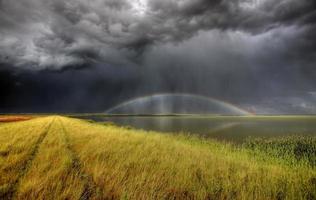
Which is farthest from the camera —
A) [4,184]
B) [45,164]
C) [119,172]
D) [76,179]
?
[45,164]

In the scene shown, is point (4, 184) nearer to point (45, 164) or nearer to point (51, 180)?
point (51, 180)

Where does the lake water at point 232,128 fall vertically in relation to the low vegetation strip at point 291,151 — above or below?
below

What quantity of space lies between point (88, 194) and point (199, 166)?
421 cm

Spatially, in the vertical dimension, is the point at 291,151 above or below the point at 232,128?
above

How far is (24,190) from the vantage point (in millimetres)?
4320

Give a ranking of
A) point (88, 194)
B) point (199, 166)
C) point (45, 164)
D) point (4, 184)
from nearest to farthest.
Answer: point (88, 194) < point (4, 184) < point (45, 164) < point (199, 166)

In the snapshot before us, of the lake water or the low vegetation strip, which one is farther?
the lake water

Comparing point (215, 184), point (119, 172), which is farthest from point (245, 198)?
point (119, 172)

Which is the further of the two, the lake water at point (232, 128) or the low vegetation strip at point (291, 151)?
the lake water at point (232, 128)

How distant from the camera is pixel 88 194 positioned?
426 cm

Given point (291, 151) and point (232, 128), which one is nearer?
point (291, 151)

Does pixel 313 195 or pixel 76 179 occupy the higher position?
pixel 76 179

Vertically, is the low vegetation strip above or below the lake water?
above

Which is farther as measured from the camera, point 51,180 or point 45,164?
point 45,164
